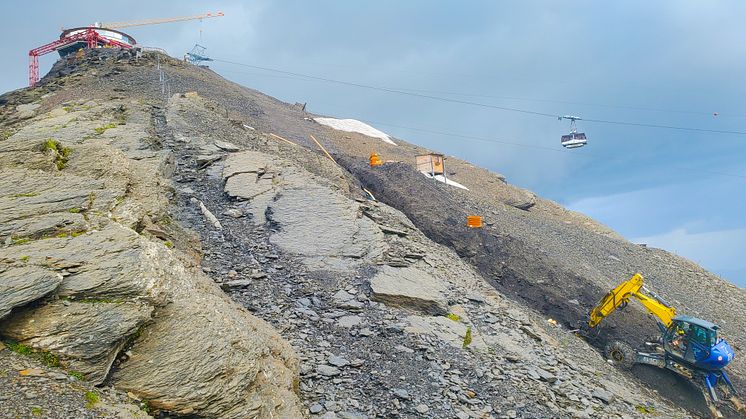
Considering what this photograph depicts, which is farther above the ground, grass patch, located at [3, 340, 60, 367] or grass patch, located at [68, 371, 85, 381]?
grass patch, located at [3, 340, 60, 367]

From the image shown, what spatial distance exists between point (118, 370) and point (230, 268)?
4.31 m

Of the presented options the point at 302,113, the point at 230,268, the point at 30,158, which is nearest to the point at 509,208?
the point at 302,113

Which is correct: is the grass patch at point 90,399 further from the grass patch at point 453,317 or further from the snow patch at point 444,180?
the snow patch at point 444,180

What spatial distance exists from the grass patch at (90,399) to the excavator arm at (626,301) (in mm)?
14339

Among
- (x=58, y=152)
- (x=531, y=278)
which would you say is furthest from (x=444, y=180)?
(x=58, y=152)

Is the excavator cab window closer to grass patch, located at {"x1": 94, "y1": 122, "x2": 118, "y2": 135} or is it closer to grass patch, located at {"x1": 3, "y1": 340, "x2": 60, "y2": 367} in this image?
grass patch, located at {"x1": 3, "y1": 340, "x2": 60, "y2": 367}

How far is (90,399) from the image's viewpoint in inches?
176

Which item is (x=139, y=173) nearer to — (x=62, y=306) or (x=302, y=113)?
(x=62, y=306)

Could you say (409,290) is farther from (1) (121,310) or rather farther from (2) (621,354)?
(2) (621,354)

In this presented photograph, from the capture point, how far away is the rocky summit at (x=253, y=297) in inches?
197

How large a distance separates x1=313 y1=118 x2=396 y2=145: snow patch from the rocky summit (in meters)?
14.8

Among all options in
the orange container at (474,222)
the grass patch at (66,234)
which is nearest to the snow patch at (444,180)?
the orange container at (474,222)

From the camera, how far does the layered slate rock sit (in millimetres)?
9258

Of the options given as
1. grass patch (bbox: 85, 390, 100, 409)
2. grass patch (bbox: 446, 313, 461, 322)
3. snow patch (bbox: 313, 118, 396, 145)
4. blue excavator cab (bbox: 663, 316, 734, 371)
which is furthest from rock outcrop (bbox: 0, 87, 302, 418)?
snow patch (bbox: 313, 118, 396, 145)
